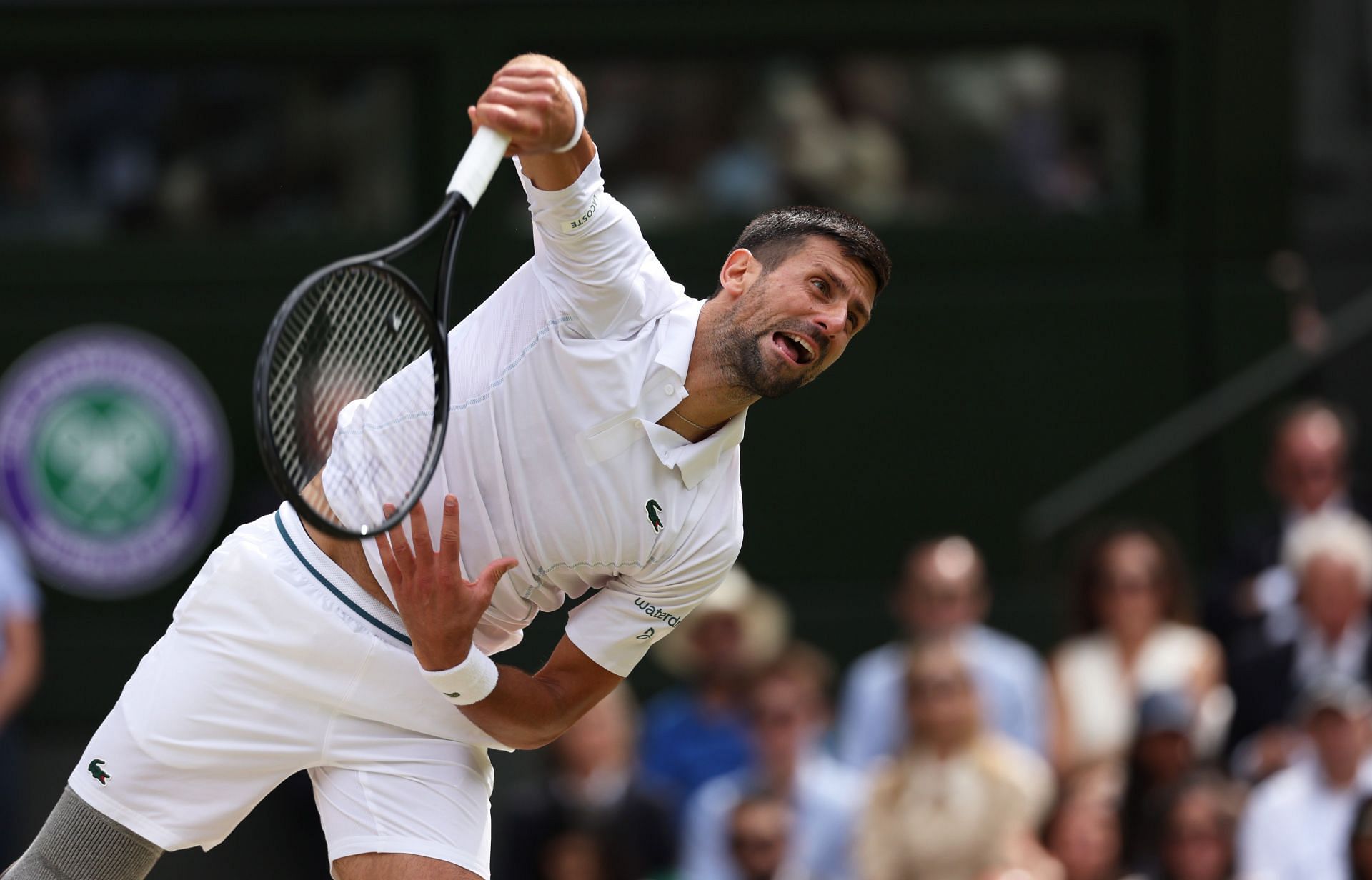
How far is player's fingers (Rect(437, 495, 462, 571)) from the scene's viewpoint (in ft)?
12.3

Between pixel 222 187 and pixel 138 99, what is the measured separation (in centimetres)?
48

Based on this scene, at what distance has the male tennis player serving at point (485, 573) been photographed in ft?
12.7

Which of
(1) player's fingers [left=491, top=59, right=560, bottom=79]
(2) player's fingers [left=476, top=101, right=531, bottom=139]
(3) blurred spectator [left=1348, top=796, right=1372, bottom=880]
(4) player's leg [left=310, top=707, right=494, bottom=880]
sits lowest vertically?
(4) player's leg [left=310, top=707, right=494, bottom=880]

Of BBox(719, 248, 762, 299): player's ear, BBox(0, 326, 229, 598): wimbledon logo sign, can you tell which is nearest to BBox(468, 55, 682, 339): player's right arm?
BBox(719, 248, 762, 299): player's ear

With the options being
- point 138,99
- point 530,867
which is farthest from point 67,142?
point 530,867

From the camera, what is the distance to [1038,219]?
30.2 feet

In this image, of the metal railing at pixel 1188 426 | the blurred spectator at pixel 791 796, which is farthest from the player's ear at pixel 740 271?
the metal railing at pixel 1188 426

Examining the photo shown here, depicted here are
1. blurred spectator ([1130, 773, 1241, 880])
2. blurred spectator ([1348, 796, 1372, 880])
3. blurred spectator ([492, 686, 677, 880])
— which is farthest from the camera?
blurred spectator ([492, 686, 677, 880])

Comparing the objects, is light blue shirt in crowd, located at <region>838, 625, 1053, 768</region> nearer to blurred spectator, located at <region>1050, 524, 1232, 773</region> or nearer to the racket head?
blurred spectator, located at <region>1050, 524, 1232, 773</region>

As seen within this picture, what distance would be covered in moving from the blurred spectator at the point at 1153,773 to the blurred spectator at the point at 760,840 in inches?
41.6

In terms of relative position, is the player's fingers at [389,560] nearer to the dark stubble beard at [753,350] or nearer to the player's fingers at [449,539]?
the player's fingers at [449,539]

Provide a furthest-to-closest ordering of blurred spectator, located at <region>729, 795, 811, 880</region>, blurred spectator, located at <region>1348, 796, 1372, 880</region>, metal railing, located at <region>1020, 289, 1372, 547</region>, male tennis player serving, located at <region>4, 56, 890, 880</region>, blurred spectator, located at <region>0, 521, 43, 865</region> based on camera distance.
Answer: metal railing, located at <region>1020, 289, 1372, 547</region>
blurred spectator, located at <region>0, 521, 43, 865</region>
blurred spectator, located at <region>729, 795, 811, 880</region>
blurred spectator, located at <region>1348, 796, 1372, 880</region>
male tennis player serving, located at <region>4, 56, 890, 880</region>

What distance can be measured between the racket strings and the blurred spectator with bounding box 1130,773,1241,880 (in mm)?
3480

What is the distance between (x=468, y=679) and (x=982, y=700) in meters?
3.55
